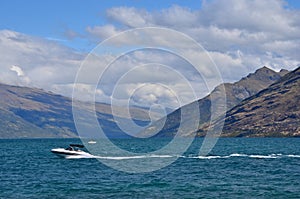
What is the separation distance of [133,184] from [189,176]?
15.9m

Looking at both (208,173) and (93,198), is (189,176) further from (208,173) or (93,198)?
(93,198)

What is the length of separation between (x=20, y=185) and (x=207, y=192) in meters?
31.0

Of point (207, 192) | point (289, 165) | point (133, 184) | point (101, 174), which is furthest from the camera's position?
point (289, 165)

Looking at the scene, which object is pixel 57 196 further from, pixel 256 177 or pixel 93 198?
pixel 256 177

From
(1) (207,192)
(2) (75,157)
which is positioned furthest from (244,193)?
(2) (75,157)

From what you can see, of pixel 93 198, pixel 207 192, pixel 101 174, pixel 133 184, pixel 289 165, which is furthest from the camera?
pixel 289 165

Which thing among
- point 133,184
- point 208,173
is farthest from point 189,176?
point 133,184

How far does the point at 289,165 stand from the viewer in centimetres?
11606

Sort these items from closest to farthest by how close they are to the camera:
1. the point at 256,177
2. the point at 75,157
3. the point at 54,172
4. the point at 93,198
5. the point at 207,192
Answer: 1. the point at 93,198
2. the point at 207,192
3. the point at 256,177
4. the point at 54,172
5. the point at 75,157

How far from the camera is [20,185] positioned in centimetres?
8338

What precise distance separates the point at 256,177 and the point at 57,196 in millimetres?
37433

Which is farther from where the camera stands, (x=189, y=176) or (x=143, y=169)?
(x=143, y=169)

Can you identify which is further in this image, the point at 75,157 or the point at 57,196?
the point at 75,157

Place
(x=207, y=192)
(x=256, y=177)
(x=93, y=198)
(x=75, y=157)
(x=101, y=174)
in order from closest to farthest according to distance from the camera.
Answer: (x=93, y=198) → (x=207, y=192) → (x=256, y=177) → (x=101, y=174) → (x=75, y=157)
